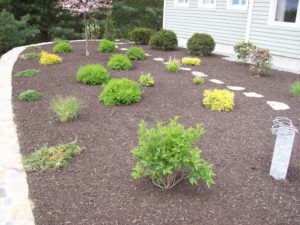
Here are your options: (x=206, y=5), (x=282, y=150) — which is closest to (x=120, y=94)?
(x=282, y=150)

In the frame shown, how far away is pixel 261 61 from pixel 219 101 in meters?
2.90

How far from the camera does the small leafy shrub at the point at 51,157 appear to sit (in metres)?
3.39

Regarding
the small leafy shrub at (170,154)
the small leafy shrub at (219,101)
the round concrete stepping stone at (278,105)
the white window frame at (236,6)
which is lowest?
the round concrete stepping stone at (278,105)

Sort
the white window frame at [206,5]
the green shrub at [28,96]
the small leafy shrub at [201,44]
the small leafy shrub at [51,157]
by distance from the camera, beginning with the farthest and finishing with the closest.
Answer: the white window frame at [206,5] < the small leafy shrub at [201,44] < the green shrub at [28,96] < the small leafy shrub at [51,157]

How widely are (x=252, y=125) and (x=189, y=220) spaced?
2371 millimetres

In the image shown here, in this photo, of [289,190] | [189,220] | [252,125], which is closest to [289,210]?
[289,190]

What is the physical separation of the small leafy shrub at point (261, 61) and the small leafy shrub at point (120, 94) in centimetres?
344

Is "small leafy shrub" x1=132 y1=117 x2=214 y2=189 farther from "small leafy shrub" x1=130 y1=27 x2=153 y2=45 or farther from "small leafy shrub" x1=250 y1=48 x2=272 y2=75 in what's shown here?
"small leafy shrub" x1=130 y1=27 x2=153 y2=45

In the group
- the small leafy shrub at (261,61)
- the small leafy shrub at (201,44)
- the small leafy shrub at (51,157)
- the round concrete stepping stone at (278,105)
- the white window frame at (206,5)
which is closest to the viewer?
the small leafy shrub at (51,157)

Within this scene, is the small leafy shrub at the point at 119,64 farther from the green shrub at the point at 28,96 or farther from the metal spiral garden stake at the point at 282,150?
the metal spiral garden stake at the point at 282,150

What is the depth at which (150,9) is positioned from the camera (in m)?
20.5

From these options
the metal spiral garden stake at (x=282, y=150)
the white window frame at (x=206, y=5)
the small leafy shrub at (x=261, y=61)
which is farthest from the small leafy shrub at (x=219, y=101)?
the white window frame at (x=206, y=5)

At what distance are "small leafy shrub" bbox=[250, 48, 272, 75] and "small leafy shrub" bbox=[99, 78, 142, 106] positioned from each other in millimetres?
3444

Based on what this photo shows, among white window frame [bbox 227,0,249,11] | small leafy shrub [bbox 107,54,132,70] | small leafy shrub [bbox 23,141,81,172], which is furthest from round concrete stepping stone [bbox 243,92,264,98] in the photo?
white window frame [bbox 227,0,249,11]
